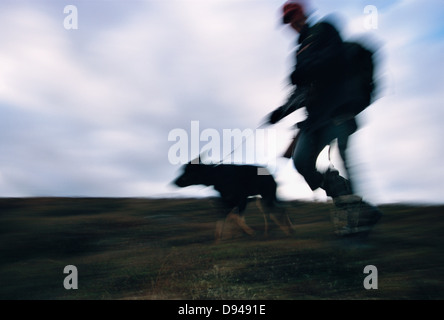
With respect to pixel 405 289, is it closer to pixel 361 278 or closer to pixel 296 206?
pixel 361 278

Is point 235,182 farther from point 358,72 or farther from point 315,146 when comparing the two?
point 358,72

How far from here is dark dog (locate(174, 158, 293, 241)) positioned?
13.1ft

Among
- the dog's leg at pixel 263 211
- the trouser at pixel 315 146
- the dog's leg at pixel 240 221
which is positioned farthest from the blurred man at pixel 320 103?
the dog's leg at pixel 240 221

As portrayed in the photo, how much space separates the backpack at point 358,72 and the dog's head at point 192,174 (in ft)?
5.59

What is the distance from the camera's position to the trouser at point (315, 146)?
3.36 meters

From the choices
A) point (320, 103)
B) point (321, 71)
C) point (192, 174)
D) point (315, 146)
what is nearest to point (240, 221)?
point (192, 174)

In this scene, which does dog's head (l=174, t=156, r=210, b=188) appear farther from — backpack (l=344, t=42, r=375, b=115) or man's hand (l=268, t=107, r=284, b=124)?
backpack (l=344, t=42, r=375, b=115)

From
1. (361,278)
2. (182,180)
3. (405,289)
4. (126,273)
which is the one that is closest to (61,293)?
(126,273)

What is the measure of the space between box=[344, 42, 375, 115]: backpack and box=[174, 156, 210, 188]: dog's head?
1703 mm

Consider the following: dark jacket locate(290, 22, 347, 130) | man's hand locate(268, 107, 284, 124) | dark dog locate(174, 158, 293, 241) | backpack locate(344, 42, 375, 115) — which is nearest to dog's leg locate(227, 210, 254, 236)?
dark dog locate(174, 158, 293, 241)

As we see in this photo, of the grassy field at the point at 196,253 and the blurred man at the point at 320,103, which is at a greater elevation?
the blurred man at the point at 320,103

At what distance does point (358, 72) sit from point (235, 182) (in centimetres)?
178

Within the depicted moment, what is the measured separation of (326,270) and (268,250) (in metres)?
0.53

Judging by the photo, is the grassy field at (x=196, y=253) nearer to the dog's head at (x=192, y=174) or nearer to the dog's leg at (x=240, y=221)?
the dog's leg at (x=240, y=221)
